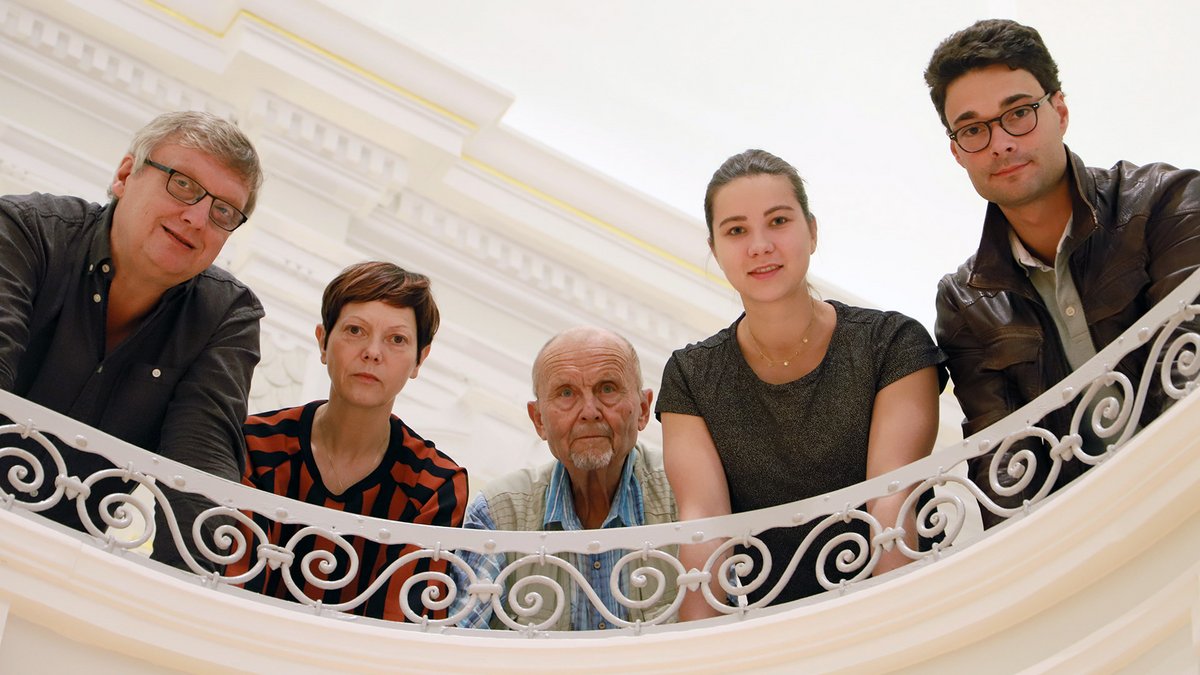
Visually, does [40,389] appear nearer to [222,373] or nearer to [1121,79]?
[222,373]

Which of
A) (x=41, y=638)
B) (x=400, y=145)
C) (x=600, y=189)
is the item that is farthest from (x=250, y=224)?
(x=41, y=638)

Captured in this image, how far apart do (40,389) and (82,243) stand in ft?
1.32

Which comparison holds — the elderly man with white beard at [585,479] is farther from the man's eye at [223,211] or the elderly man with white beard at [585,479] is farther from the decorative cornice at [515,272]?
the decorative cornice at [515,272]

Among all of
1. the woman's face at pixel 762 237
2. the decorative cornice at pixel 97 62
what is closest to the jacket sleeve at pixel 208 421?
the woman's face at pixel 762 237

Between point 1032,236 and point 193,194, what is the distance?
225cm

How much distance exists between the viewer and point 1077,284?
4418 mm

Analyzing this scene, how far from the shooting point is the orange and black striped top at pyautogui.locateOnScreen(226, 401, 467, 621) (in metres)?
4.66

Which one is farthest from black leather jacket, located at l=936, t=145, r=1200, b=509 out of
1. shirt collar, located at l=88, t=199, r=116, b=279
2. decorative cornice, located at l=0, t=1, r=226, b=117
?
decorative cornice, located at l=0, t=1, r=226, b=117

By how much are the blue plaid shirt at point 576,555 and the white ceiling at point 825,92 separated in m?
5.81

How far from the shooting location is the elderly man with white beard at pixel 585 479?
473 cm

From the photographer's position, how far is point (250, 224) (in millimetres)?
8719

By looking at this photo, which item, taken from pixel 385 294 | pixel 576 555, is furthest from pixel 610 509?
pixel 385 294

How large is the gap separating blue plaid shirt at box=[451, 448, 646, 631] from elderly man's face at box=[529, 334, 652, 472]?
0.07m

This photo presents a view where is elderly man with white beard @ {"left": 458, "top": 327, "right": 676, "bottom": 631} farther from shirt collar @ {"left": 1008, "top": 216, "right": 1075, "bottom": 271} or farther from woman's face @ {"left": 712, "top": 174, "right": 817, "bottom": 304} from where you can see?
shirt collar @ {"left": 1008, "top": 216, "right": 1075, "bottom": 271}
